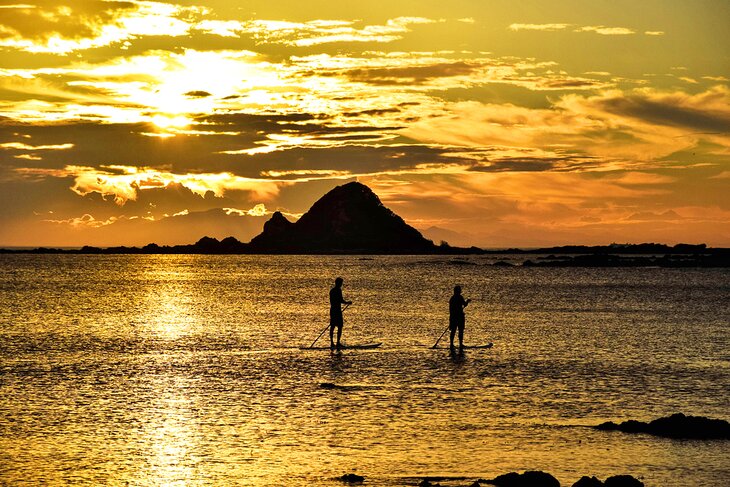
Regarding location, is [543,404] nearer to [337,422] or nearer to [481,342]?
[337,422]

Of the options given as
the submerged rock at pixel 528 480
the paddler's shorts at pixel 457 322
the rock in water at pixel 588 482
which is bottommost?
the submerged rock at pixel 528 480

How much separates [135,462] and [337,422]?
5.36 meters

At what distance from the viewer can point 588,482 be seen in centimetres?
1516

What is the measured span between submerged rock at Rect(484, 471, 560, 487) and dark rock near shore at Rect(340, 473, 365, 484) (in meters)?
2.43

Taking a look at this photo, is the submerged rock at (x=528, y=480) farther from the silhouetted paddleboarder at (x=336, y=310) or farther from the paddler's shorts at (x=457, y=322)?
the silhouetted paddleboarder at (x=336, y=310)

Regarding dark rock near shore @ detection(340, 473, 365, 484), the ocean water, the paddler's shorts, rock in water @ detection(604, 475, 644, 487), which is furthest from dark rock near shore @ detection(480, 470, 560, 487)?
the paddler's shorts

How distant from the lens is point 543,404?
23.9m

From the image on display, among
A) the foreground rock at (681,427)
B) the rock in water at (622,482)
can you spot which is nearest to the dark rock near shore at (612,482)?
the rock in water at (622,482)

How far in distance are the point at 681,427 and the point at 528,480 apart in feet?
19.9

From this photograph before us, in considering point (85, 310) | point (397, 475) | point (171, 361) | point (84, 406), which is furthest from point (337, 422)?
point (85, 310)

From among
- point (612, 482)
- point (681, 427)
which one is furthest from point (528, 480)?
point (681, 427)

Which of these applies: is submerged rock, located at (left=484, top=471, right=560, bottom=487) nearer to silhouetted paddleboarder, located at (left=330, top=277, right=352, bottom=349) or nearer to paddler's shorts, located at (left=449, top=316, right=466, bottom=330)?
paddler's shorts, located at (left=449, top=316, right=466, bottom=330)

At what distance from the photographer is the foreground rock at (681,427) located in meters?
19.8

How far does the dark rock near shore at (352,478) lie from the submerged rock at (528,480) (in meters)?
2.43
